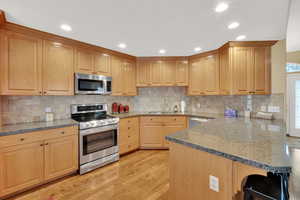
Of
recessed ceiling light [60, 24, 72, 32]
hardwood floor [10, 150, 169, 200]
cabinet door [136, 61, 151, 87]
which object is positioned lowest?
hardwood floor [10, 150, 169, 200]

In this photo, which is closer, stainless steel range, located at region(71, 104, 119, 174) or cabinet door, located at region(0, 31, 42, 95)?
cabinet door, located at region(0, 31, 42, 95)

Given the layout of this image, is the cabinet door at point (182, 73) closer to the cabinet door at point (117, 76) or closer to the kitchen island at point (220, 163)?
the cabinet door at point (117, 76)

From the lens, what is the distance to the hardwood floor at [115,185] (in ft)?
6.42

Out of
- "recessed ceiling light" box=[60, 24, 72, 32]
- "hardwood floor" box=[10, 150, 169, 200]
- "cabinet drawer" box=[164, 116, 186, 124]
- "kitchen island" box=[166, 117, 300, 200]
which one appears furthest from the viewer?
"cabinet drawer" box=[164, 116, 186, 124]

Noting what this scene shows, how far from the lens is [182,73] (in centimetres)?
387

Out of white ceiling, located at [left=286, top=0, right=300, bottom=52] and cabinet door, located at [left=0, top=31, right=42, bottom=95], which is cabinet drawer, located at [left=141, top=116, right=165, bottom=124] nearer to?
cabinet door, located at [left=0, top=31, right=42, bottom=95]

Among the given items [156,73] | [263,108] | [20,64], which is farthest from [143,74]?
[263,108]

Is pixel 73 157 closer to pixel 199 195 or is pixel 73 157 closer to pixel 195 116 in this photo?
pixel 199 195

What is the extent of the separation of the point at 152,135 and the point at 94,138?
1459 millimetres

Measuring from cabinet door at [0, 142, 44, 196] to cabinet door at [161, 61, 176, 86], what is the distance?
9.73 feet

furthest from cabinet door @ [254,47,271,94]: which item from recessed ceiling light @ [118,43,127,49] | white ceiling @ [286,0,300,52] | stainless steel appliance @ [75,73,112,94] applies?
stainless steel appliance @ [75,73,112,94]

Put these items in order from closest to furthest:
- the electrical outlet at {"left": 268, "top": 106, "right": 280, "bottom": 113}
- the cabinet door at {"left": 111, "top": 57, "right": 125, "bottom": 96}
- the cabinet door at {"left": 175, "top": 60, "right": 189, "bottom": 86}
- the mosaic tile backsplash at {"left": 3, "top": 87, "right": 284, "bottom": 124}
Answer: the mosaic tile backsplash at {"left": 3, "top": 87, "right": 284, "bottom": 124} < the electrical outlet at {"left": 268, "top": 106, "right": 280, "bottom": 113} < the cabinet door at {"left": 111, "top": 57, "right": 125, "bottom": 96} < the cabinet door at {"left": 175, "top": 60, "right": 189, "bottom": 86}

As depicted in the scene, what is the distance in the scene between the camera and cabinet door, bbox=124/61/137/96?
147 inches

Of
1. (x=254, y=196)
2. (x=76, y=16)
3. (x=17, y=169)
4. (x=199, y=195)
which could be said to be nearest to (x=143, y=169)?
(x=199, y=195)
